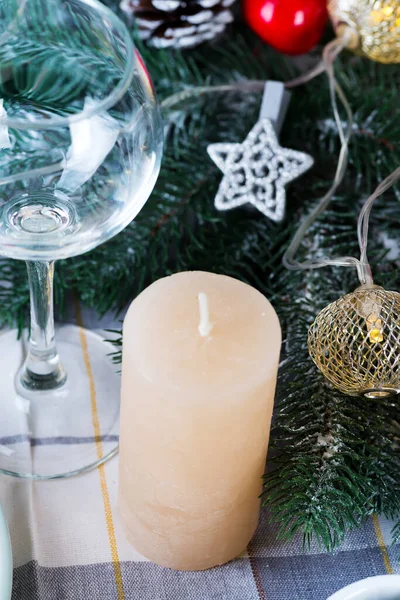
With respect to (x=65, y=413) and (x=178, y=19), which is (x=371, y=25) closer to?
(x=178, y=19)

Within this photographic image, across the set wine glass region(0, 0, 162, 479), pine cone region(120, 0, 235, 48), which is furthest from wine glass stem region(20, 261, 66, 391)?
pine cone region(120, 0, 235, 48)

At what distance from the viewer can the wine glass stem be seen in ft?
1.58

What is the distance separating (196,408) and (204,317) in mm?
43

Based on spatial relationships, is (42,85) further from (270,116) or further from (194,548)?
(194,548)

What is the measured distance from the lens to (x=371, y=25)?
1.82 feet

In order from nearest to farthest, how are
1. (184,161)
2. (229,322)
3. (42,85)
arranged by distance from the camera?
(229,322) → (42,85) → (184,161)

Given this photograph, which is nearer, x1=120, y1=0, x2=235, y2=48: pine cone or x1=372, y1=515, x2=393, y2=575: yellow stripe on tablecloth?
x1=372, y1=515, x2=393, y2=575: yellow stripe on tablecloth

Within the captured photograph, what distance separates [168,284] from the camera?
408 millimetres

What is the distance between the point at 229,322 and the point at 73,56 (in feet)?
0.66

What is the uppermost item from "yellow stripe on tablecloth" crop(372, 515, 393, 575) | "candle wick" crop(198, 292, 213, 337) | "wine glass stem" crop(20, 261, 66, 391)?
"candle wick" crop(198, 292, 213, 337)

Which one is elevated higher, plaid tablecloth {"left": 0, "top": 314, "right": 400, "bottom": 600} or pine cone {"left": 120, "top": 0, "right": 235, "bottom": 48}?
pine cone {"left": 120, "top": 0, "right": 235, "bottom": 48}

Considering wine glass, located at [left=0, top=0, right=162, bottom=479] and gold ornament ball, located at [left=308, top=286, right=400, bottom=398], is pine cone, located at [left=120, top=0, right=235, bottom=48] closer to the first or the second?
wine glass, located at [left=0, top=0, right=162, bottom=479]

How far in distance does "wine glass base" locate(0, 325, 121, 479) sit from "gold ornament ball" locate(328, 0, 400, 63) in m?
0.28

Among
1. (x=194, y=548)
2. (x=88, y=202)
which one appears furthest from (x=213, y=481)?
(x=88, y=202)
